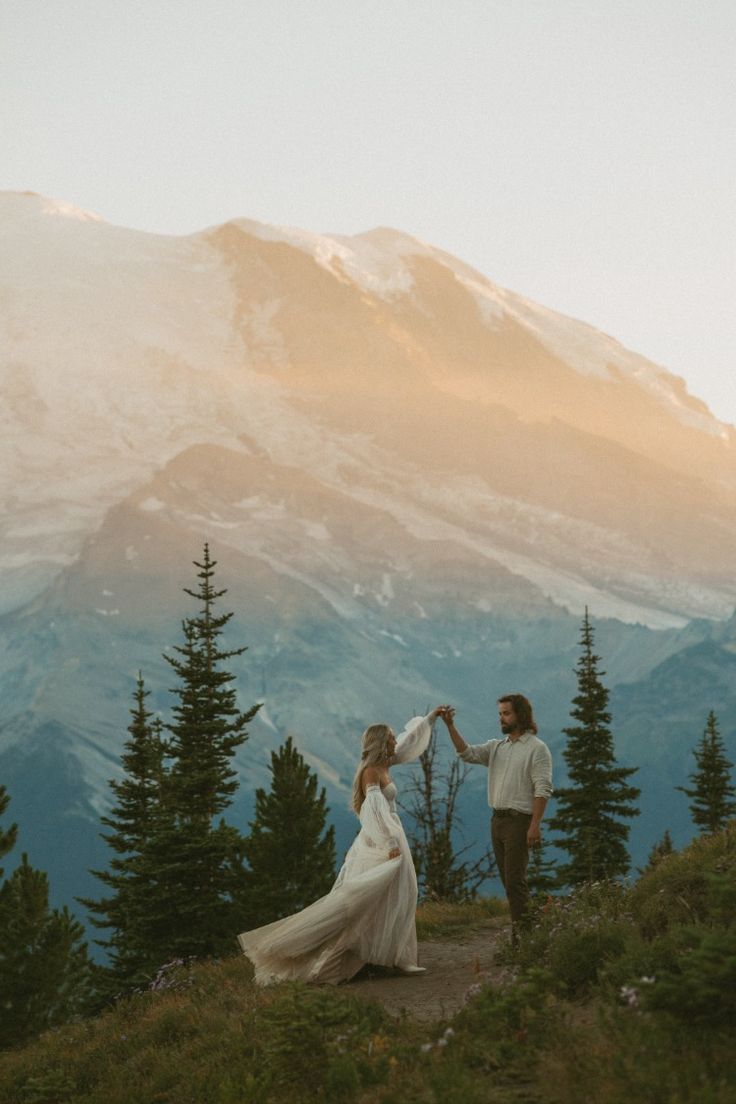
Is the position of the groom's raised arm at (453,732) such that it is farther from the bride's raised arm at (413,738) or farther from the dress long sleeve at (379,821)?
the dress long sleeve at (379,821)

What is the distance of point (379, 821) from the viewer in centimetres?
1564

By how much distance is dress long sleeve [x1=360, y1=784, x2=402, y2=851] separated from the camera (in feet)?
51.2

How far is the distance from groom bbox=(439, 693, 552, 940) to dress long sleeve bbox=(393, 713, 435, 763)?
1134 millimetres

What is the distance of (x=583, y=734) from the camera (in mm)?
54719

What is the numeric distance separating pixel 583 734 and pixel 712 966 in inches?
1819

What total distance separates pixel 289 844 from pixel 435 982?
92.3ft

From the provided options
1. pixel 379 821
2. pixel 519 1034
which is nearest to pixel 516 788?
pixel 379 821

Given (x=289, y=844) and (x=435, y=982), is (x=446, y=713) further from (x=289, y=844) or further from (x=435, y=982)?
(x=289, y=844)

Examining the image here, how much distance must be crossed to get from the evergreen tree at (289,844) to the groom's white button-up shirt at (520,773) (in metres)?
27.2

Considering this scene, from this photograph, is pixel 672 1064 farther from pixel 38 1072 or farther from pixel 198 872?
pixel 198 872

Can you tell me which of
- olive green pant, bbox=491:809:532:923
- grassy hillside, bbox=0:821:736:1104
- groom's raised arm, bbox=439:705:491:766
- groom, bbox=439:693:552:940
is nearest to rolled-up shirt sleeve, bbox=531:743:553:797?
groom, bbox=439:693:552:940

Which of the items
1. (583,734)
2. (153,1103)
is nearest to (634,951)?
(153,1103)

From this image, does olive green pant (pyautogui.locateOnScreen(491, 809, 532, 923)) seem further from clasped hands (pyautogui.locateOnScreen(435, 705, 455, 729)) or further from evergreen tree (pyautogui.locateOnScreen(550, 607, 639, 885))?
evergreen tree (pyautogui.locateOnScreen(550, 607, 639, 885))

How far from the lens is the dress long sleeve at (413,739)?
16.3 metres
